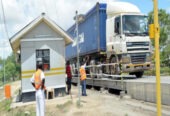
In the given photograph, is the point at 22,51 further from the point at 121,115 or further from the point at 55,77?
the point at 121,115

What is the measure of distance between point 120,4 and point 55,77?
231 inches

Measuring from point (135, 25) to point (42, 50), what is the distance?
17.7 ft

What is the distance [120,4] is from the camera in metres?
21.3

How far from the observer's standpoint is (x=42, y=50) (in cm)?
1988

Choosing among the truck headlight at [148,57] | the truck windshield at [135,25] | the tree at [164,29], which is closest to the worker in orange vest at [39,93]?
Answer: the truck windshield at [135,25]

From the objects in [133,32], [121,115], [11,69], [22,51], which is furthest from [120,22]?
[11,69]

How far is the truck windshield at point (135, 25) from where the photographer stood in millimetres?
19703

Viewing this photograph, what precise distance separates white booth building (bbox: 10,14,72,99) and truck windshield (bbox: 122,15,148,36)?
3.30 metres

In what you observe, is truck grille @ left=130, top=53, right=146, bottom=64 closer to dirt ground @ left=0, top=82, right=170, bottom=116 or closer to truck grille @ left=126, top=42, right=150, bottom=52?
truck grille @ left=126, top=42, right=150, bottom=52

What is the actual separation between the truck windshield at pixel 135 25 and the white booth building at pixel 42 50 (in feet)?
10.8

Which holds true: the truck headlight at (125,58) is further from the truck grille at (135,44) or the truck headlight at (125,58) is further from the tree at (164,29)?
the tree at (164,29)

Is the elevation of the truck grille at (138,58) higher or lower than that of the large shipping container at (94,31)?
lower

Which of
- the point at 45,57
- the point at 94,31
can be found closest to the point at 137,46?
the point at 94,31

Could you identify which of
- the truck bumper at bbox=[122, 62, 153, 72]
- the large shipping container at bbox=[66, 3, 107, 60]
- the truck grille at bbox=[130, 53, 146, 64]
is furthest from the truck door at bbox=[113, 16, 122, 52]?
the large shipping container at bbox=[66, 3, 107, 60]
